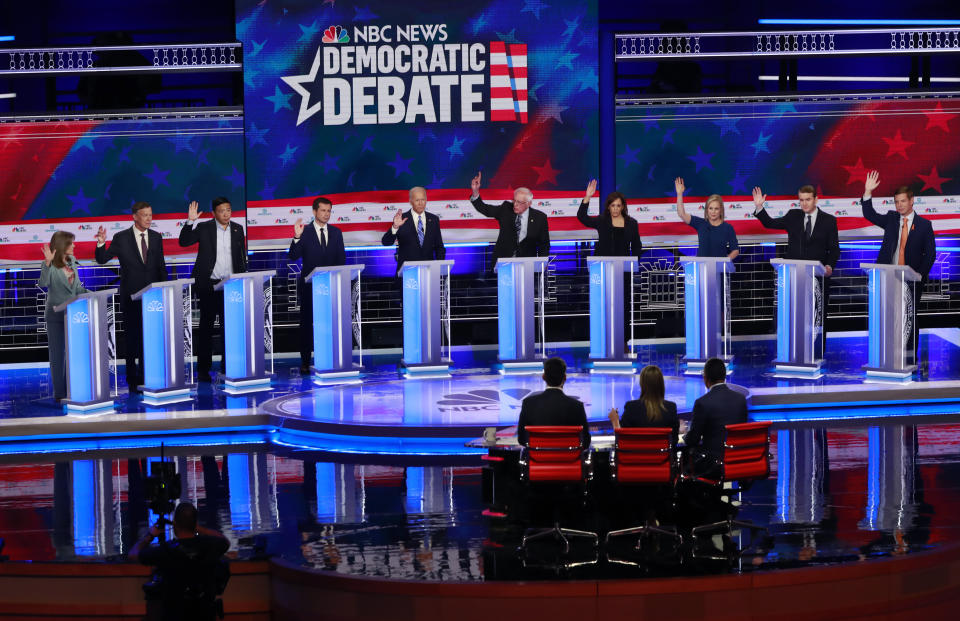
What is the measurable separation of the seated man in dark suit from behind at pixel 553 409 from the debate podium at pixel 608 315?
14.4 feet

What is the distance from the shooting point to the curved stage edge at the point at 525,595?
5805mm

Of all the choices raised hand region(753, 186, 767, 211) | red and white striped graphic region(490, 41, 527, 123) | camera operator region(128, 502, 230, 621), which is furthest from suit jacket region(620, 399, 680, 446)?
red and white striped graphic region(490, 41, 527, 123)

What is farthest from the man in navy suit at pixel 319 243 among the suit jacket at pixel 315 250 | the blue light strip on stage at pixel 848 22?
the blue light strip on stage at pixel 848 22

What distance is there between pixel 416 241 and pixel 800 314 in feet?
10.9

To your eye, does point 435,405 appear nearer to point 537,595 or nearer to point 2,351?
point 537,595

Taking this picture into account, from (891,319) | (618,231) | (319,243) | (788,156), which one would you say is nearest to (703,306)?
(618,231)

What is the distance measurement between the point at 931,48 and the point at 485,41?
175 inches

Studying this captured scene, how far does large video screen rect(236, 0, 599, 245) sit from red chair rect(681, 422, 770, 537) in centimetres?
685

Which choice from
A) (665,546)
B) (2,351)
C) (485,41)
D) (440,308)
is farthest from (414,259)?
(665,546)

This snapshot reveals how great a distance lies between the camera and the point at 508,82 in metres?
13.0

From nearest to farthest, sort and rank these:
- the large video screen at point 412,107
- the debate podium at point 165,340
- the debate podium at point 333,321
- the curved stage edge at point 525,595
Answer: the curved stage edge at point 525,595
the debate podium at point 165,340
the debate podium at point 333,321
the large video screen at point 412,107

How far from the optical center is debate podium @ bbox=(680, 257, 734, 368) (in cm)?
1084

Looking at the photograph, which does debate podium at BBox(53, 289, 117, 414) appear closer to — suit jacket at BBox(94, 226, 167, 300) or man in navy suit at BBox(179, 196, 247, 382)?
suit jacket at BBox(94, 226, 167, 300)

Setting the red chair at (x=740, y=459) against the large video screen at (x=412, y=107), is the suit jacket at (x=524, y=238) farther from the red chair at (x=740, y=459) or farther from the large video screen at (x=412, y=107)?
the red chair at (x=740, y=459)
